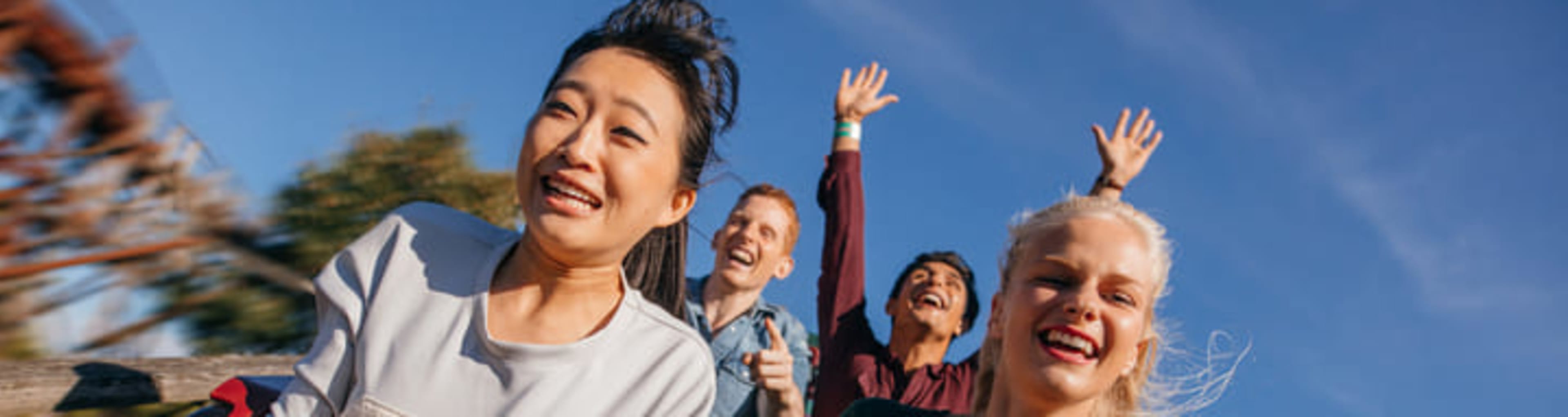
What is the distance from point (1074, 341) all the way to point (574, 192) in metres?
1.02

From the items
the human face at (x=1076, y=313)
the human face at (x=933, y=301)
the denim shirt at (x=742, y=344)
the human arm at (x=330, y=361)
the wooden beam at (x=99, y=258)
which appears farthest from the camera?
the human face at (x=933, y=301)

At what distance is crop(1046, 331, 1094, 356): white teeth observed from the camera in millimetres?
1881

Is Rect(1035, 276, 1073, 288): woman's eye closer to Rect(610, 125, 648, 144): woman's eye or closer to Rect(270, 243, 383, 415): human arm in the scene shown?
Rect(610, 125, 648, 144): woman's eye

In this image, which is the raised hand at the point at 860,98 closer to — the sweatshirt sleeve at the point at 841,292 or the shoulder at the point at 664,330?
the sweatshirt sleeve at the point at 841,292

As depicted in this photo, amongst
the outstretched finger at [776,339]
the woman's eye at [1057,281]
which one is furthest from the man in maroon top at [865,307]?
the woman's eye at [1057,281]

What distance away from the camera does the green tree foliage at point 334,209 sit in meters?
4.57

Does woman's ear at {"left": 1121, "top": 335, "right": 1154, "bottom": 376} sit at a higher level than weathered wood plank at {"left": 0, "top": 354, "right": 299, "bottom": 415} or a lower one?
higher

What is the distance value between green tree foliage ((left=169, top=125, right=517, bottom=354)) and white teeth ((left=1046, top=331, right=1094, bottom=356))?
3742mm

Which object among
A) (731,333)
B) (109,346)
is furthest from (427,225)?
(109,346)

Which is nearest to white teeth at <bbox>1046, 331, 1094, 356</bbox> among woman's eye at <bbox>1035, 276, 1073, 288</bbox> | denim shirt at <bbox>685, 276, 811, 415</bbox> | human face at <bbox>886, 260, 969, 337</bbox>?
woman's eye at <bbox>1035, 276, 1073, 288</bbox>

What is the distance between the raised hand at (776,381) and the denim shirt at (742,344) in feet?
0.97

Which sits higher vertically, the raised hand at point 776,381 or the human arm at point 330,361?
the raised hand at point 776,381

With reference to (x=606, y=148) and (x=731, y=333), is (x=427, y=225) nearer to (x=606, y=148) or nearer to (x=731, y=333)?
(x=606, y=148)

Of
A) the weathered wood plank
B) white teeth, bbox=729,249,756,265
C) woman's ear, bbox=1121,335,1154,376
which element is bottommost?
the weathered wood plank
